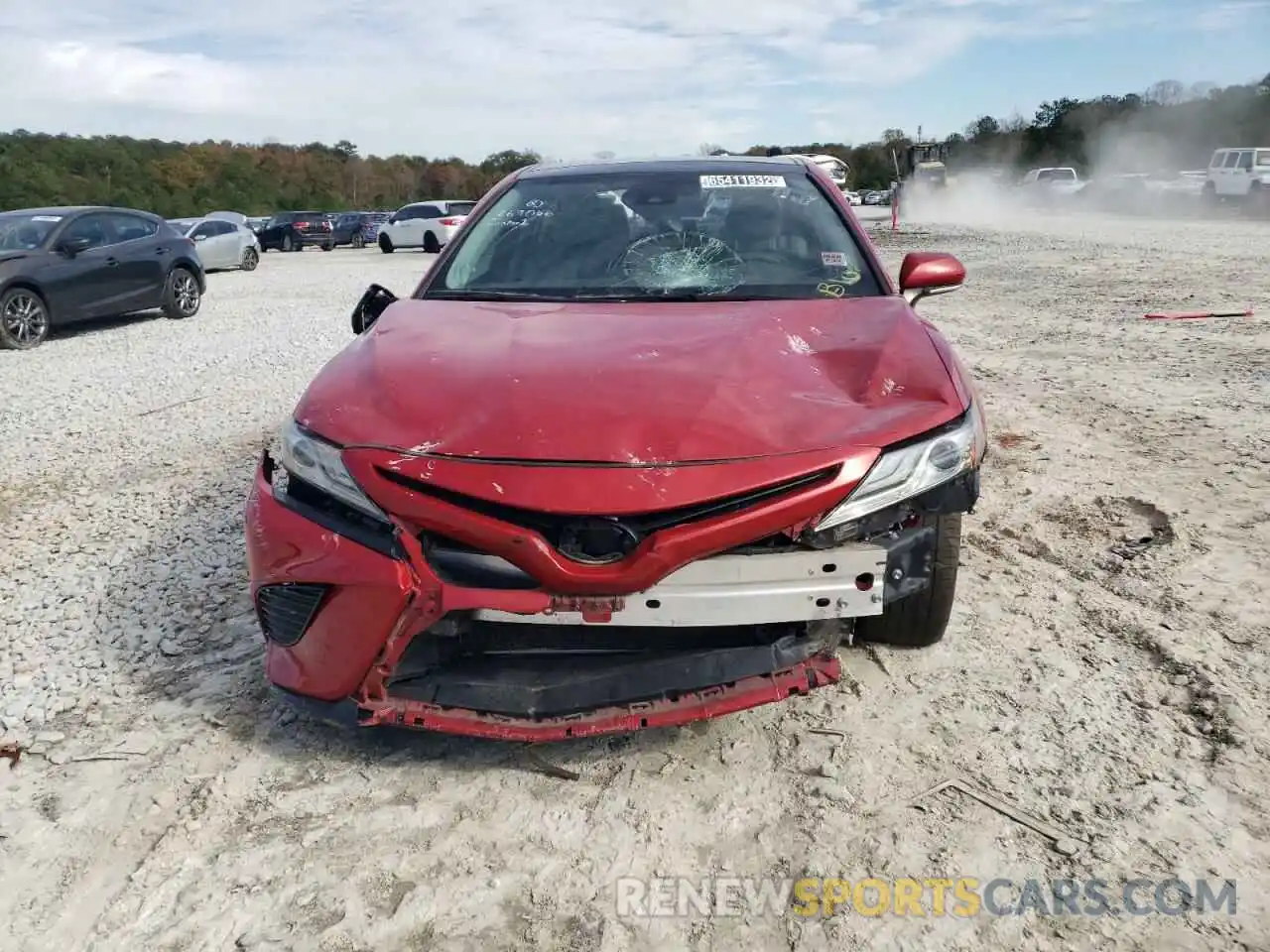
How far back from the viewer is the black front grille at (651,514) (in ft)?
7.39

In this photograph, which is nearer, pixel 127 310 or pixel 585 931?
pixel 585 931

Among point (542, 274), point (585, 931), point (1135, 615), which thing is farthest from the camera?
point (542, 274)

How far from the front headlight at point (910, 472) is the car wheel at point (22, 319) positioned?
10.5 meters

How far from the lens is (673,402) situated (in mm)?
2451

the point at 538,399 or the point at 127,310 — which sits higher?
the point at 538,399

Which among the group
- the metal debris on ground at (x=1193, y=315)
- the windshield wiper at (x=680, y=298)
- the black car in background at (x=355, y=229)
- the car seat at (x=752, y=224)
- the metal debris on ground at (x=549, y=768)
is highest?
the car seat at (x=752, y=224)

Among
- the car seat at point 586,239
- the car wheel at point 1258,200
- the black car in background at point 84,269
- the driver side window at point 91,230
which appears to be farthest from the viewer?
the car wheel at point 1258,200

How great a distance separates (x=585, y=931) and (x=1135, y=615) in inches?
88.1

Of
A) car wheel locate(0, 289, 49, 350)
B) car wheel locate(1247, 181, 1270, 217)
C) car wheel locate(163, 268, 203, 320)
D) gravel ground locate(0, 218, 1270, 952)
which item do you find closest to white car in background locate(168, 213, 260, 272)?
car wheel locate(163, 268, 203, 320)

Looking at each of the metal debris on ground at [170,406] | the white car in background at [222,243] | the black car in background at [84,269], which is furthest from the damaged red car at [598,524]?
the white car in background at [222,243]

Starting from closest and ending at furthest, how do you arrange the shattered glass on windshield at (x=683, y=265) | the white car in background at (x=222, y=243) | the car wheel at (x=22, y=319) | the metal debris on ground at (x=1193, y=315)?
the shattered glass on windshield at (x=683, y=265) < the metal debris on ground at (x=1193, y=315) < the car wheel at (x=22, y=319) < the white car in background at (x=222, y=243)

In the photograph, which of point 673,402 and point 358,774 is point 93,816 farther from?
point 673,402

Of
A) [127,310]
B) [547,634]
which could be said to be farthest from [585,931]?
[127,310]

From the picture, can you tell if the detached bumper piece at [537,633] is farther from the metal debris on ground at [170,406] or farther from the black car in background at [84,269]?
the black car in background at [84,269]
